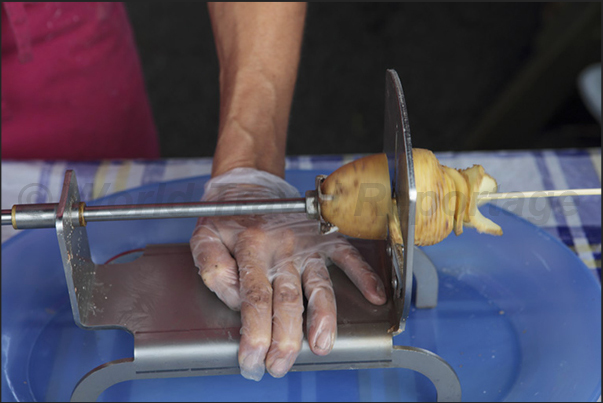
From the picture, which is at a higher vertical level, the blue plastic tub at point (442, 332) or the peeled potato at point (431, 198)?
the peeled potato at point (431, 198)

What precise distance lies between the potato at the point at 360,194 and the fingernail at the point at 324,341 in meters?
0.14

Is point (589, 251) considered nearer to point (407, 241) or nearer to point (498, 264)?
point (498, 264)

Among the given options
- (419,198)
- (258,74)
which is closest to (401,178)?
(419,198)

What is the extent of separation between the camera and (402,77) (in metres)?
2.52

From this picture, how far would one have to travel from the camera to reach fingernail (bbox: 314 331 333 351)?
0.70 meters

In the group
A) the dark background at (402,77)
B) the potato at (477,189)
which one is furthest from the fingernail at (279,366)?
the dark background at (402,77)

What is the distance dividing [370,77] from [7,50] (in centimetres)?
168

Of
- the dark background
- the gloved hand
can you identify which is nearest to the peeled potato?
the gloved hand

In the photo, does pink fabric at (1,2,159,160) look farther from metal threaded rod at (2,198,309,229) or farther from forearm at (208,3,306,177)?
metal threaded rod at (2,198,309,229)

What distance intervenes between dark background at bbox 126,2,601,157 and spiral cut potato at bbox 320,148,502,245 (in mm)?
1486

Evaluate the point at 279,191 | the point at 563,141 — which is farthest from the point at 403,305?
the point at 563,141

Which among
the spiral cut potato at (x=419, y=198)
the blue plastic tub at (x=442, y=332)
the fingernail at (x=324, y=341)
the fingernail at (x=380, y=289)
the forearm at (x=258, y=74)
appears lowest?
the blue plastic tub at (x=442, y=332)

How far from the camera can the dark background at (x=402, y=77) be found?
216 cm

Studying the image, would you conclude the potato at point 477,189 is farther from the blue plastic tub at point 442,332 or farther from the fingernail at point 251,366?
the fingernail at point 251,366
